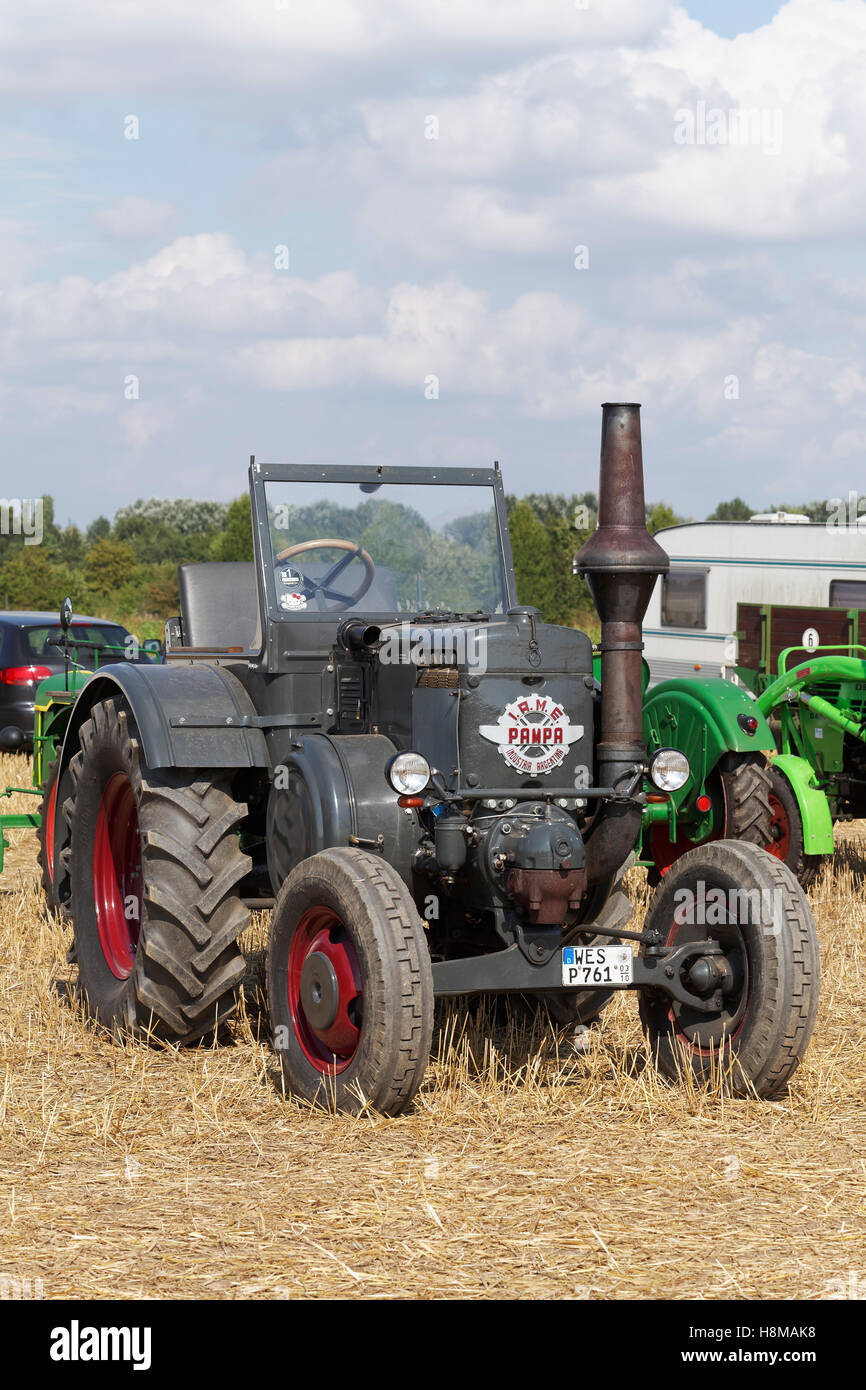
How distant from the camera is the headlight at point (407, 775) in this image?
213 inches

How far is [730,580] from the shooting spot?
17.9m

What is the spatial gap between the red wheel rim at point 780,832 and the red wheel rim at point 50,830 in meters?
4.50

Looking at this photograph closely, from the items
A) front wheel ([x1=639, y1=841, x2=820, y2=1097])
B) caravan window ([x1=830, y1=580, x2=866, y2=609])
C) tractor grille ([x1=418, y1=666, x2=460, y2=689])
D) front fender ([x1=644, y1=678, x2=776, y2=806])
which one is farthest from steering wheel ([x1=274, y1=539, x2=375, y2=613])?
caravan window ([x1=830, y1=580, x2=866, y2=609])

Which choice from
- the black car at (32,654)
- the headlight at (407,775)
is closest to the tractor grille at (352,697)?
the headlight at (407,775)

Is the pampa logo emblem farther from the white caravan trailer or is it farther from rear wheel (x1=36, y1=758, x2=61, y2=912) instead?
the white caravan trailer

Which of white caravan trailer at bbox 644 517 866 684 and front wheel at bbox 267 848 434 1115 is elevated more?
white caravan trailer at bbox 644 517 866 684

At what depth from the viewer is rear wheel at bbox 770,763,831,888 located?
33.1 ft

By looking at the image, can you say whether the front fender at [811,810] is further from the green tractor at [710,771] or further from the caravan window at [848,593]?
the caravan window at [848,593]

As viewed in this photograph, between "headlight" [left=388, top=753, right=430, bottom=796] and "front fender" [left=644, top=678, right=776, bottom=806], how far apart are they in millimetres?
3945

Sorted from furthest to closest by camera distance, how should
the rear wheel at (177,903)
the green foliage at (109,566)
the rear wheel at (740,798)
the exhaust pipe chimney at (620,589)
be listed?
1. the green foliage at (109,566)
2. the rear wheel at (740,798)
3. the rear wheel at (177,903)
4. the exhaust pipe chimney at (620,589)

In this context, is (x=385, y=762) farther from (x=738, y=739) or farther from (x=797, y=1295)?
(x=738, y=739)

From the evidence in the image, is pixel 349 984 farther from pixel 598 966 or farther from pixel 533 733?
pixel 533 733

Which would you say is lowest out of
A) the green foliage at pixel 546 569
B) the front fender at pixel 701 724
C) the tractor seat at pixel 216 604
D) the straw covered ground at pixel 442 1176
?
the straw covered ground at pixel 442 1176

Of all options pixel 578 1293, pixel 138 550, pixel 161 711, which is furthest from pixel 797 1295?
pixel 138 550
